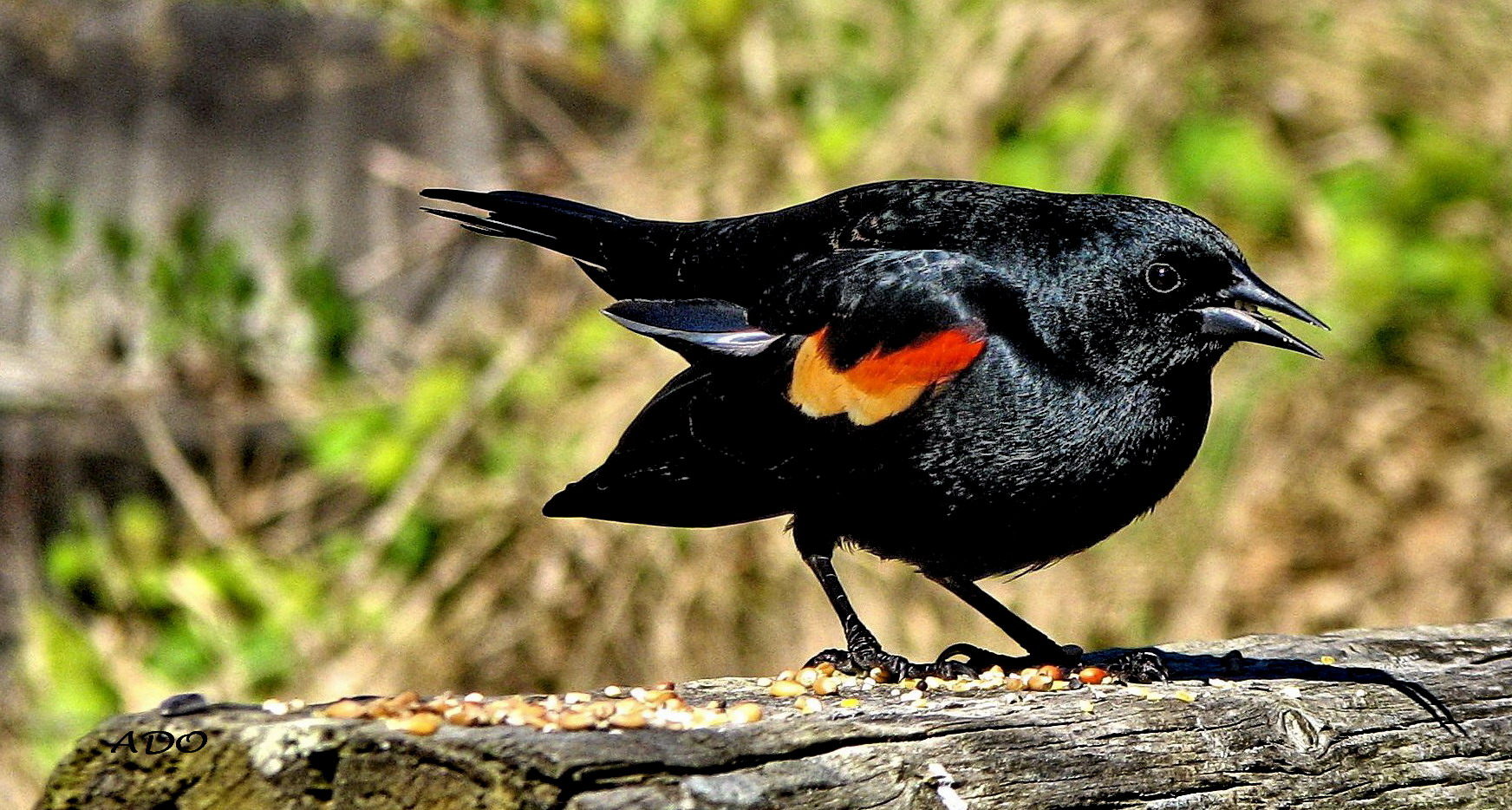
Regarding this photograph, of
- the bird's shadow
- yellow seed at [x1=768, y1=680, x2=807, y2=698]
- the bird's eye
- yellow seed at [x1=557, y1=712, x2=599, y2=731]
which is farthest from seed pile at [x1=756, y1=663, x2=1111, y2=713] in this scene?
the bird's eye

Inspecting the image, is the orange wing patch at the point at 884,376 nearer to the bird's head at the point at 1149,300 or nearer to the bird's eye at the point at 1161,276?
Result: the bird's head at the point at 1149,300

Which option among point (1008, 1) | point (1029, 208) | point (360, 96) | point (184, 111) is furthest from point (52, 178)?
point (1029, 208)

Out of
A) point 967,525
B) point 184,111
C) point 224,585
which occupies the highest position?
point 184,111

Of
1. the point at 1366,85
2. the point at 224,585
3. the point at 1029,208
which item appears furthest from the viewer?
the point at 1366,85

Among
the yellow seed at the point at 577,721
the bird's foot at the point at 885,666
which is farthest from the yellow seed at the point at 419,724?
the bird's foot at the point at 885,666

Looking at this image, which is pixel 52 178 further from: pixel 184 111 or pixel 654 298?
pixel 654 298

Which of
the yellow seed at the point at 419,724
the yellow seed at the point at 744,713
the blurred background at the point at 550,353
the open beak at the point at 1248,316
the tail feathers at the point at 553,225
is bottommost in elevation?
the yellow seed at the point at 419,724

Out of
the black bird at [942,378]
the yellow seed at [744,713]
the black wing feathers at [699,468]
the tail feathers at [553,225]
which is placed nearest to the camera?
the yellow seed at [744,713]
